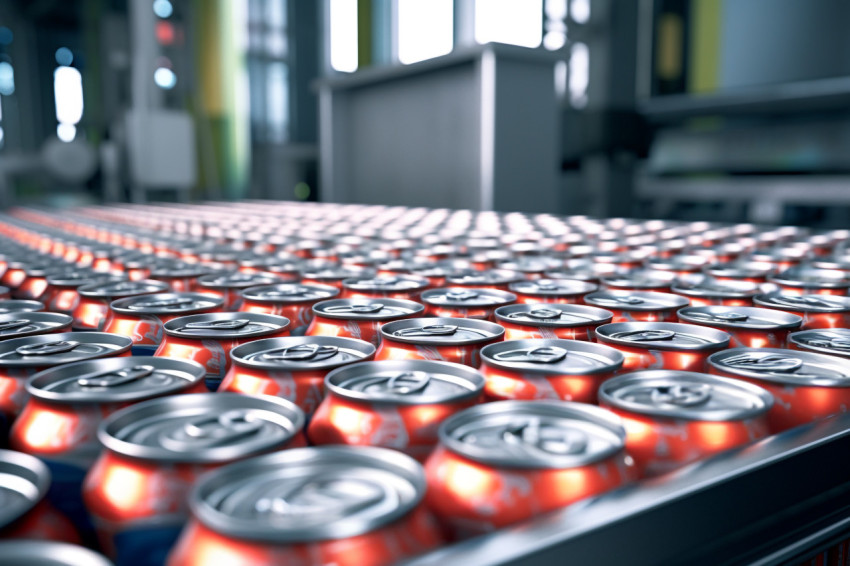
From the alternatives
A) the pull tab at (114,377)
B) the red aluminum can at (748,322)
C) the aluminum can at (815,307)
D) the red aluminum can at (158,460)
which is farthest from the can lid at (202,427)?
the aluminum can at (815,307)

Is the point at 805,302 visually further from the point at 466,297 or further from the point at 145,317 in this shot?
the point at 145,317

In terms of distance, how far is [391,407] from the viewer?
740 millimetres

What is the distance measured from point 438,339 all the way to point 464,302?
276mm

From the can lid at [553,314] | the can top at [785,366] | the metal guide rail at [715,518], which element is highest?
the can lid at [553,314]

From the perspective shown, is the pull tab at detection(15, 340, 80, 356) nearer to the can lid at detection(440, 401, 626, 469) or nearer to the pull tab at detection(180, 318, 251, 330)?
the pull tab at detection(180, 318, 251, 330)

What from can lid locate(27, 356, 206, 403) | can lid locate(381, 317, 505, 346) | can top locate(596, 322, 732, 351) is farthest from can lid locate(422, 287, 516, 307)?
can lid locate(27, 356, 206, 403)

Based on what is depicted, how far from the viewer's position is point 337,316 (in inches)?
45.3

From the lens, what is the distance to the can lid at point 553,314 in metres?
1.12

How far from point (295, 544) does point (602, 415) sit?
1.06ft

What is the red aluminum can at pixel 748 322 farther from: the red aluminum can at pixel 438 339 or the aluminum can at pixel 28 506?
the aluminum can at pixel 28 506

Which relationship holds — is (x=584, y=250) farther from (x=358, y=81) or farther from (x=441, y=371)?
(x=358, y=81)

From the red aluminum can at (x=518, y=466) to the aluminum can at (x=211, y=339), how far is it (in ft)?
1.44

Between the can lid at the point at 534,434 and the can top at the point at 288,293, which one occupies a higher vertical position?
the can top at the point at 288,293

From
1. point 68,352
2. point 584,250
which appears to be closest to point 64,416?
point 68,352
